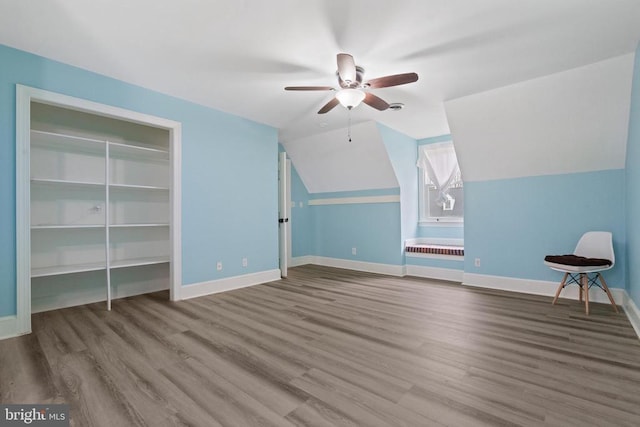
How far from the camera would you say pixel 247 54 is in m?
2.64

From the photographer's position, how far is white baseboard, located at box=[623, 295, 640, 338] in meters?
2.55

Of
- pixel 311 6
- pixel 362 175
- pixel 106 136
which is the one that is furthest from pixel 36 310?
pixel 362 175

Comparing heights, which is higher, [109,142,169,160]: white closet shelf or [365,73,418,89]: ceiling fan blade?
[365,73,418,89]: ceiling fan blade

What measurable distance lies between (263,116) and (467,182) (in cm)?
320

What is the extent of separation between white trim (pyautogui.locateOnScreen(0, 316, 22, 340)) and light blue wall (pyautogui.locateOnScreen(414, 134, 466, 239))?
5.51m

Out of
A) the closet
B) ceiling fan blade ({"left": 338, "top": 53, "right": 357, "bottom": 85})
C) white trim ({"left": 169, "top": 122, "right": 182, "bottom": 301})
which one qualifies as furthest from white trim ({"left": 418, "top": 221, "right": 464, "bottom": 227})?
→ the closet

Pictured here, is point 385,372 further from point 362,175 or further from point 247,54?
point 362,175

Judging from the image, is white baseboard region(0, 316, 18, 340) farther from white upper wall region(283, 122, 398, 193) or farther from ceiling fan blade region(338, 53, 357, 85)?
white upper wall region(283, 122, 398, 193)

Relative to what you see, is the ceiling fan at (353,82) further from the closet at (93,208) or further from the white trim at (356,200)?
the white trim at (356,200)

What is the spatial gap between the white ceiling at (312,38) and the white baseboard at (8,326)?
2.36 m

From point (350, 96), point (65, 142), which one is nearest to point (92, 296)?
point (65, 142)

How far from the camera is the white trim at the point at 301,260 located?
6.10 meters

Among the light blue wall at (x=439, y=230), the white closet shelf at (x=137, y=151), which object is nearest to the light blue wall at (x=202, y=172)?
the white closet shelf at (x=137, y=151)

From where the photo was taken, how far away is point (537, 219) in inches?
153
